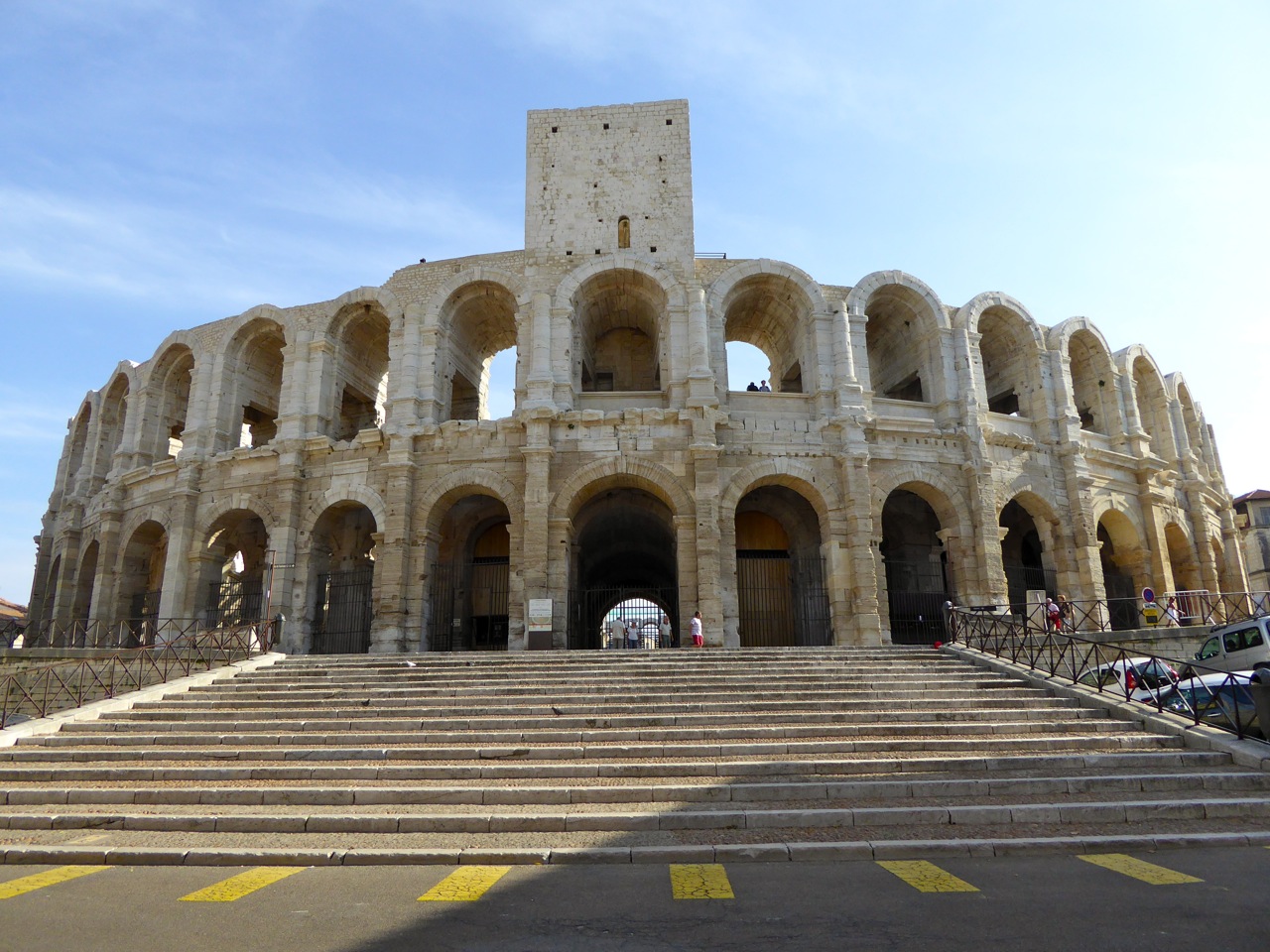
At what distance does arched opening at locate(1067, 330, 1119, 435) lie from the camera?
82.3ft

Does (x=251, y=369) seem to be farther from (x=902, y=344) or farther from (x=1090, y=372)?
(x=1090, y=372)

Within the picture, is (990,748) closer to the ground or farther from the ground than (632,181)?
closer to the ground

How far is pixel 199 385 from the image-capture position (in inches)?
953

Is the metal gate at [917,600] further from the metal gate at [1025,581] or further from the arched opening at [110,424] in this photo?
the arched opening at [110,424]

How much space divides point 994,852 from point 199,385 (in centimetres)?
2497

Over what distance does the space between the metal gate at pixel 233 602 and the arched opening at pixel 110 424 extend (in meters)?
7.53

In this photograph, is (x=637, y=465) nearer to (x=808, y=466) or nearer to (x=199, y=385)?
(x=808, y=466)

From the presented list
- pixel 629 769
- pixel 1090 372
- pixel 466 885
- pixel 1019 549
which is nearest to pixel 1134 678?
pixel 1019 549

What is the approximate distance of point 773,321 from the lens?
24875 millimetres

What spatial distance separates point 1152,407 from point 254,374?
30419 millimetres

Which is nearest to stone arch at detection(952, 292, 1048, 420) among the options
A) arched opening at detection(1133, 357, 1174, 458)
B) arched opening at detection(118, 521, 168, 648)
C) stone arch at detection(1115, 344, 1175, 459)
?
stone arch at detection(1115, 344, 1175, 459)

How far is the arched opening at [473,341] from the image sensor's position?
2277cm

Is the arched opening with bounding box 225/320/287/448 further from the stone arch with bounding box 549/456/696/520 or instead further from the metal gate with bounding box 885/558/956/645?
the metal gate with bounding box 885/558/956/645

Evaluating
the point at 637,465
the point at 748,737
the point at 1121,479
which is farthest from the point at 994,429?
the point at 748,737
